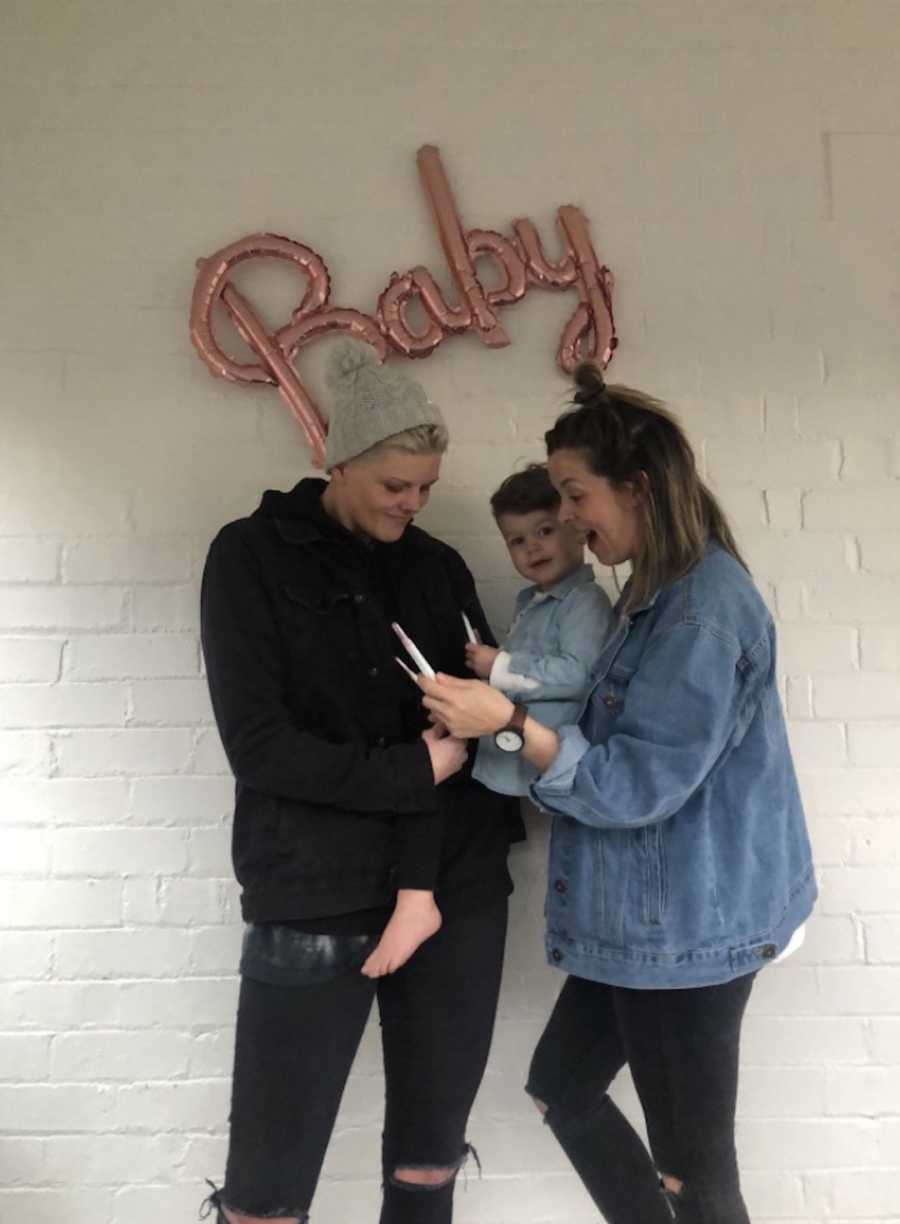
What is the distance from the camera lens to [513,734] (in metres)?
1.43

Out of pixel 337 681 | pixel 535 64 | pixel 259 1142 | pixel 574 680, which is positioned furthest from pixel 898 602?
pixel 259 1142

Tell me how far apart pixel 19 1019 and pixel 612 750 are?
1374mm

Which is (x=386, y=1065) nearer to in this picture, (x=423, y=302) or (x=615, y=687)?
(x=615, y=687)

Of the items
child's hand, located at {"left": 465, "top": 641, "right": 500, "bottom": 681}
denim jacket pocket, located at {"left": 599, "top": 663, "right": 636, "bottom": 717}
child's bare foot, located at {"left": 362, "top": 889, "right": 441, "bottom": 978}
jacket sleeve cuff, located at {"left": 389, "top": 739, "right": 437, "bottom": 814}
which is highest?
child's hand, located at {"left": 465, "top": 641, "right": 500, "bottom": 681}

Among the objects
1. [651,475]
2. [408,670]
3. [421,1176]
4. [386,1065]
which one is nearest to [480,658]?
[408,670]

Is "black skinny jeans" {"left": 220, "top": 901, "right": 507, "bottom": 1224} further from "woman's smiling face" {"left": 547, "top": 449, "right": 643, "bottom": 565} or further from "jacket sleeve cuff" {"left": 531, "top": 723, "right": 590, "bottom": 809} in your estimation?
"woman's smiling face" {"left": 547, "top": 449, "right": 643, "bottom": 565}

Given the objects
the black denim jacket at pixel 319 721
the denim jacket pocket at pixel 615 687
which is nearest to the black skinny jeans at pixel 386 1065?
the black denim jacket at pixel 319 721

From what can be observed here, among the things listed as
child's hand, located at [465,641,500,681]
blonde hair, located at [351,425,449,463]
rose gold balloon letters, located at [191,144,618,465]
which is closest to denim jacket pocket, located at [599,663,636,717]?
child's hand, located at [465,641,500,681]

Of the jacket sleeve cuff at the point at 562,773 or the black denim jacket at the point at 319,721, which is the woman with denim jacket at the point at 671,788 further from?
the black denim jacket at the point at 319,721

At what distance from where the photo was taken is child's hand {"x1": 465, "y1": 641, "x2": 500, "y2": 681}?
1624 millimetres

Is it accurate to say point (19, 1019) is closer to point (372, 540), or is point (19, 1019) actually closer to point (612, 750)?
point (372, 540)

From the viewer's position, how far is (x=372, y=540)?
1.66 meters

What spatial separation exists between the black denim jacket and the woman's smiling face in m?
0.33

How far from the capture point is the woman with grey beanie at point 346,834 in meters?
1.44
